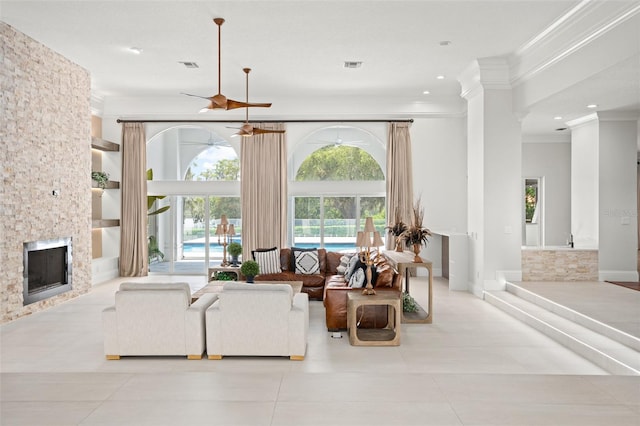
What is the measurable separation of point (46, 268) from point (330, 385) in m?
5.40

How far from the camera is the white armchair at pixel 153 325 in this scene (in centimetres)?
466

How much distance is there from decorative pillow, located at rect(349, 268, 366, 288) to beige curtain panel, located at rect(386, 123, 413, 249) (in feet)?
14.0

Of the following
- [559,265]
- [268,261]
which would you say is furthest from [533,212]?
[268,261]

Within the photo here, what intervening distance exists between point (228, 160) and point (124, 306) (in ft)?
21.4

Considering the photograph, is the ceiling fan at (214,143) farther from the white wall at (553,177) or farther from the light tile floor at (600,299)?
the white wall at (553,177)

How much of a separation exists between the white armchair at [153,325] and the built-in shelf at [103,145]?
5889 millimetres

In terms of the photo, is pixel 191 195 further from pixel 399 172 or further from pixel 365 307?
pixel 365 307

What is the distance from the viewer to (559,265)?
7922 millimetres

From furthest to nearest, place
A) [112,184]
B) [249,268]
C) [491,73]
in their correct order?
[112,184], [491,73], [249,268]

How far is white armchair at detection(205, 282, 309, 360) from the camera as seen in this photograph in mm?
4637

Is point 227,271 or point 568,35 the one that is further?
point 227,271

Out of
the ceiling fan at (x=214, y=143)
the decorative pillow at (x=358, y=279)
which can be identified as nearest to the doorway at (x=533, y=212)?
the decorative pillow at (x=358, y=279)

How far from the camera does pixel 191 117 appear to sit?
34.4 feet

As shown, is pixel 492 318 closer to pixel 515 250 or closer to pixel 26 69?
pixel 515 250
